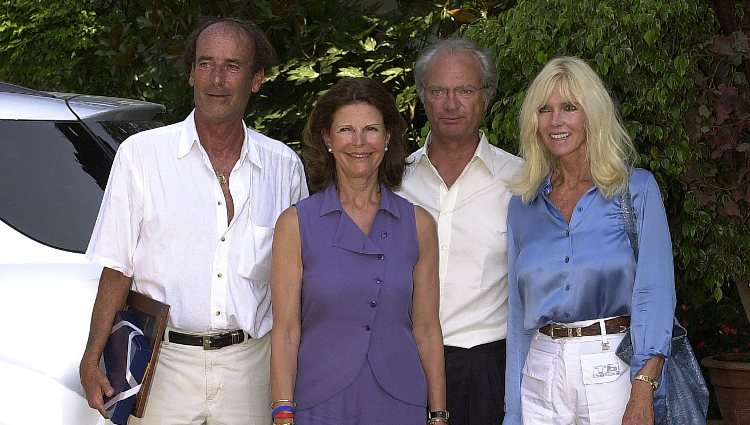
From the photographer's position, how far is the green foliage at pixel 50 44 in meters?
8.54

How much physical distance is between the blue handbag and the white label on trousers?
3 centimetres

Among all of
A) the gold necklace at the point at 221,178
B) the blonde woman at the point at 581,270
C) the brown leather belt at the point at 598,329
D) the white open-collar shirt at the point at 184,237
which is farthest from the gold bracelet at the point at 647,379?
the gold necklace at the point at 221,178

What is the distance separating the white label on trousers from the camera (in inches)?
136

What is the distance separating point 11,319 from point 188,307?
1.73 feet

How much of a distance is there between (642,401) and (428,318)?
70cm

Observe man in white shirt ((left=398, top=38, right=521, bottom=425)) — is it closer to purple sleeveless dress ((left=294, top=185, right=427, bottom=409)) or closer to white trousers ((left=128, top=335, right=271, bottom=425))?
purple sleeveless dress ((left=294, top=185, right=427, bottom=409))

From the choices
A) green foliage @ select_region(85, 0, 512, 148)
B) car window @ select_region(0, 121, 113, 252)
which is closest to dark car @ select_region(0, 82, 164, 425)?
car window @ select_region(0, 121, 113, 252)

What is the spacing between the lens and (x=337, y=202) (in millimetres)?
3576

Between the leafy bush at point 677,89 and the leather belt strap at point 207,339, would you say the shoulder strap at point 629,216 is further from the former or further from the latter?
the leafy bush at point 677,89

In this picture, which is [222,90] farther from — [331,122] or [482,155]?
[482,155]

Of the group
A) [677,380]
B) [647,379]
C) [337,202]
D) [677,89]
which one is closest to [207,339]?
[337,202]

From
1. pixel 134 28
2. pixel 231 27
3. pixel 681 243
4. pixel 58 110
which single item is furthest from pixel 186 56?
pixel 134 28

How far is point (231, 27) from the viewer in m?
3.79

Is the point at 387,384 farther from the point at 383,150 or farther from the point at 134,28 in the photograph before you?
the point at 134,28
